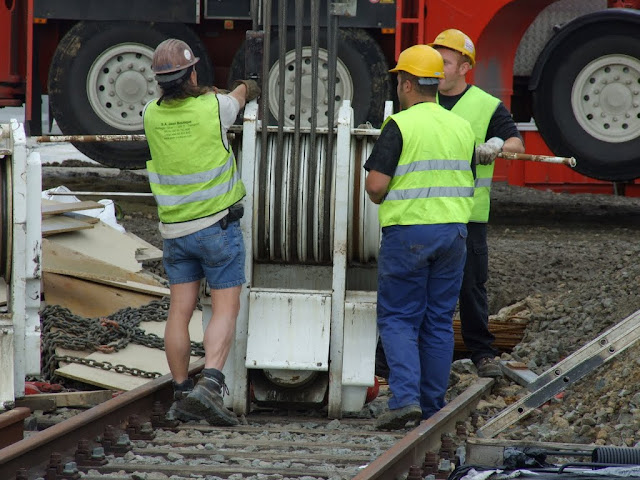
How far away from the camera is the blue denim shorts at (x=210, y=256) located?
5.70 metres

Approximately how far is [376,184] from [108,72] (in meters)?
6.59

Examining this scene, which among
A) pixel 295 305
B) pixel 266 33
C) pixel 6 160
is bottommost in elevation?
pixel 295 305

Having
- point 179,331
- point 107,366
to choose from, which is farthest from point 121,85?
point 179,331

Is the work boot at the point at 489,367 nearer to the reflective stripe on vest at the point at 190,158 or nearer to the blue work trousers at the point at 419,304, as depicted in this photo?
the blue work trousers at the point at 419,304

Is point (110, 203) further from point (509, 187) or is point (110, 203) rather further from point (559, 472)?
point (559, 472)

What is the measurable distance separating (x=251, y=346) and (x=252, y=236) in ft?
1.79

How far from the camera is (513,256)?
32.5ft

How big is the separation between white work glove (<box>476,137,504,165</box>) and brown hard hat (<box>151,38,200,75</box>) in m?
1.58

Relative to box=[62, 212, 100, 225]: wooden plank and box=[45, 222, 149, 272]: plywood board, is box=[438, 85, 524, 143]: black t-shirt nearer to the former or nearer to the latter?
box=[45, 222, 149, 272]: plywood board

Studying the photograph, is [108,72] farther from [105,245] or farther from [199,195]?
[199,195]

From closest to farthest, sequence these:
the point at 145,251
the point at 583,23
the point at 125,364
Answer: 1. the point at 125,364
2. the point at 145,251
3. the point at 583,23

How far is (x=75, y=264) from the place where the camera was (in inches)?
340

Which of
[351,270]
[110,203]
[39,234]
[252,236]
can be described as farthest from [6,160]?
[110,203]

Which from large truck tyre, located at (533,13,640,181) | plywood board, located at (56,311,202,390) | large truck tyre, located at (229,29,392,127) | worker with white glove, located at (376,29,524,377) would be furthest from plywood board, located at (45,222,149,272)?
large truck tyre, located at (533,13,640,181)
